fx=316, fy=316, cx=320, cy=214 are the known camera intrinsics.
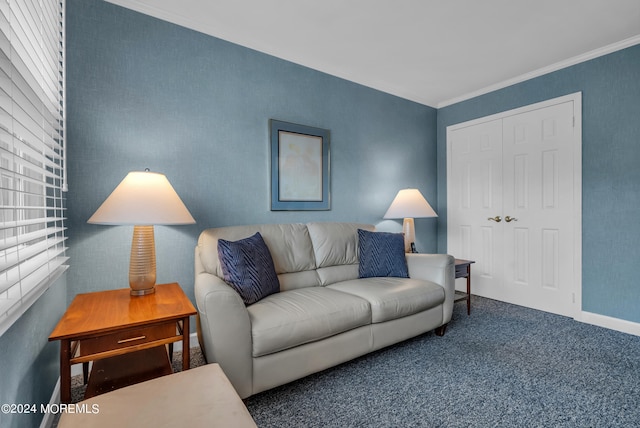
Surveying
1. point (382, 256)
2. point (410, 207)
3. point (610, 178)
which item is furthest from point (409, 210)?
point (610, 178)

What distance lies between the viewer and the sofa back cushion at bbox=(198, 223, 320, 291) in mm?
2123

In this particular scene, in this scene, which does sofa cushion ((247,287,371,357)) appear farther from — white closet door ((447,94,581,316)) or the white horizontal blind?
white closet door ((447,94,581,316))

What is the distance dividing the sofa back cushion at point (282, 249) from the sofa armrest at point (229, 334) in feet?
1.68

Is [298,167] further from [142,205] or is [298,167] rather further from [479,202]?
[479,202]

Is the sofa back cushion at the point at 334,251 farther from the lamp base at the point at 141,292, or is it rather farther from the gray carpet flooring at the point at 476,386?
the lamp base at the point at 141,292

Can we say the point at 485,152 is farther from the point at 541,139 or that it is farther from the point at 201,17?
the point at 201,17

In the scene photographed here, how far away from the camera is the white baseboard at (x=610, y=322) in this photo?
8.57 ft

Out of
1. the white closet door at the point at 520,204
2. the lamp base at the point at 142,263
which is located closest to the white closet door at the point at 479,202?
the white closet door at the point at 520,204

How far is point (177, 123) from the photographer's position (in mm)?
2293

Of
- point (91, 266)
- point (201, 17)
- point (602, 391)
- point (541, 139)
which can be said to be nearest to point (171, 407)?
point (91, 266)

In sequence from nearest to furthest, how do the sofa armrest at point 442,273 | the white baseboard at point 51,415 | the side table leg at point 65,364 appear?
the side table leg at point 65,364 → the white baseboard at point 51,415 → the sofa armrest at point 442,273

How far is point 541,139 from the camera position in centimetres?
318

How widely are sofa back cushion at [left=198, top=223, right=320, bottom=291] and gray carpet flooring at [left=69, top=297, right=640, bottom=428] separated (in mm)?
668

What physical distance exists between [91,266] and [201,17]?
1.89 m
